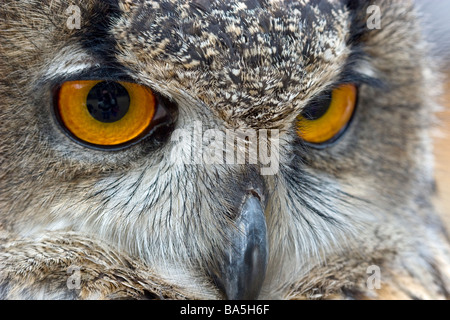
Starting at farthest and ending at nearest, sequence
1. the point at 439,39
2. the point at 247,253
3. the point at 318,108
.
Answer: the point at 439,39
the point at 318,108
the point at 247,253

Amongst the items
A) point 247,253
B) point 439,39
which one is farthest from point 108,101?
point 439,39

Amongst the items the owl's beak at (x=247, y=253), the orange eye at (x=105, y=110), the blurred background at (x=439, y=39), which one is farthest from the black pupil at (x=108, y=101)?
the blurred background at (x=439, y=39)

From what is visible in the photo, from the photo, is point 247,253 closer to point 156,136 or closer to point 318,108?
point 156,136

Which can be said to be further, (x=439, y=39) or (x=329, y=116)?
(x=439, y=39)

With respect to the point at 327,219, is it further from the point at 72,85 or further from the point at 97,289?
the point at 72,85

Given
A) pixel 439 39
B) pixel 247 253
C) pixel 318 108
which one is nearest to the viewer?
pixel 247 253

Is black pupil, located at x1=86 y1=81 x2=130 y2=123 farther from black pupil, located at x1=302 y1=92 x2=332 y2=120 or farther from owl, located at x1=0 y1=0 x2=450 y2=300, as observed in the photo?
black pupil, located at x1=302 y1=92 x2=332 y2=120

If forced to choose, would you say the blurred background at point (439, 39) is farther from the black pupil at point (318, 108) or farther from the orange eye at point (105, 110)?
the orange eye at point (105, 110)
